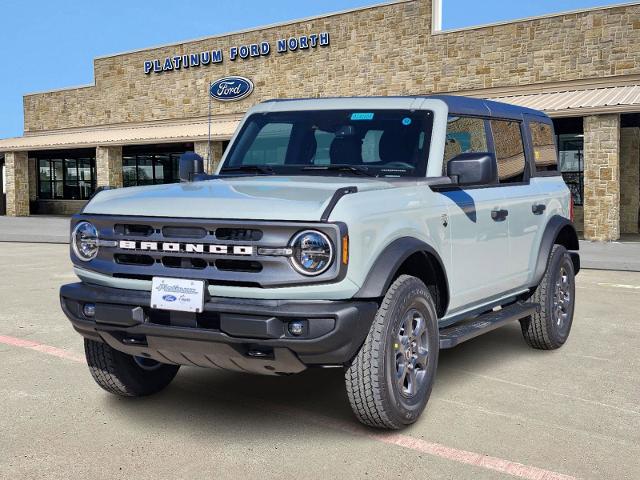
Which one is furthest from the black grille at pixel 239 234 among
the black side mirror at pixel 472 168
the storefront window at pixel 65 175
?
the storefront window at pixel 65 175

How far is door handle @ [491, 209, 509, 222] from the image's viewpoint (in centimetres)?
531

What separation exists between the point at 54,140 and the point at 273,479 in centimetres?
3052

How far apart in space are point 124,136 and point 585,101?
17412mm

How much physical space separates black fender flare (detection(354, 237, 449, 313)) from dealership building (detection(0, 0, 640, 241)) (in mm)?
14357

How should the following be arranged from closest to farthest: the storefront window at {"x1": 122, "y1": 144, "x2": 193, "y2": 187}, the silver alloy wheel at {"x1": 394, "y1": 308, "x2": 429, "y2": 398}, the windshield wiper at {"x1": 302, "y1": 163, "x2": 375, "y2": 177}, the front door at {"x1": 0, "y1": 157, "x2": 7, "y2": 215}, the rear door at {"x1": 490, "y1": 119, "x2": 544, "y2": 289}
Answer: the silver alloy wheel at {"x1": 394, "y1": 308, "x2": 429, "y2": 398} → the windshield wiper at {"x1": 302, "y1": 163, "x2": 375, "y2": 177} → the rear door at {"x1": 490, "y1": 119, "x2": 544, "y2": 289} → the storefront window at {"x1": 122, "y1": 144, "x2": 193, "y2": 187} → the front door at {"x1": 0, "y1": 157, "x2": 7, "y2": 215}

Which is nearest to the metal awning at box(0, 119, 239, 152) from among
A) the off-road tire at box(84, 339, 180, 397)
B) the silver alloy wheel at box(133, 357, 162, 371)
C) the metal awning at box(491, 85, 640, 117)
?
the metal awning at box(491, 85, 640, 117)

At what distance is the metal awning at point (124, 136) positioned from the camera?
2573 centimetres

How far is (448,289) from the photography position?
4.67 meters

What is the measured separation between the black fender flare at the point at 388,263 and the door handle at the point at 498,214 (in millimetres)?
1061

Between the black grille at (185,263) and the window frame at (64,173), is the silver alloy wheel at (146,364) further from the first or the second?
the window frame at (64,173)

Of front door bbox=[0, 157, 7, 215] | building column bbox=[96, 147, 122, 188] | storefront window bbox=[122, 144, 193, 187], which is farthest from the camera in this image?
front door bbox=[0, 157, 7, 215]

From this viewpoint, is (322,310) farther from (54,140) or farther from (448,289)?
(54,140)

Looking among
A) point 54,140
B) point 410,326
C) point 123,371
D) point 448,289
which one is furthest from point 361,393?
point 54,140

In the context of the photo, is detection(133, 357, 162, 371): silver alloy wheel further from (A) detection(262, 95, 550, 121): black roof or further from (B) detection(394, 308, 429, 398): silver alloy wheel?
(A) detection(262, 95, 550, 121): black roof
